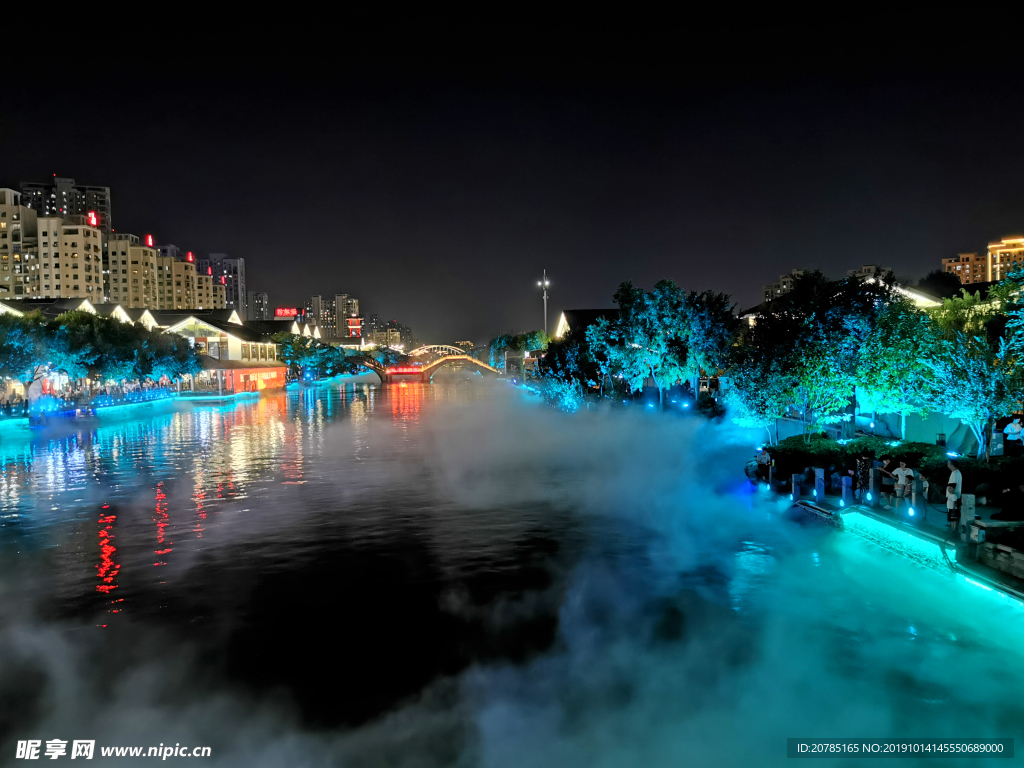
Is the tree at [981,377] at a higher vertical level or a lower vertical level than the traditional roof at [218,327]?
lower

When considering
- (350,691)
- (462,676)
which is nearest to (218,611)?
(350,691)

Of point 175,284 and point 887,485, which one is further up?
point 175,284

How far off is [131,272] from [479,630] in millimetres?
177625

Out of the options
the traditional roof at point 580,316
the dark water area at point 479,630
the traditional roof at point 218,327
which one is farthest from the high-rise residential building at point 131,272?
the dark water area at point 479,630

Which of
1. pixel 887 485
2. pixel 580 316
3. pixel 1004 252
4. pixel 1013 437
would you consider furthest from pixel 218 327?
pixel 1004 252

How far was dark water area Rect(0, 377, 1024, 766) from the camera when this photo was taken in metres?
10.2

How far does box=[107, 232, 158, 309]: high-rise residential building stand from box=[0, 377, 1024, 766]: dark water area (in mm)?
158491

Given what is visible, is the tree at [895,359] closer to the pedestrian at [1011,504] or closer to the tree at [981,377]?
the tree at [981,377]

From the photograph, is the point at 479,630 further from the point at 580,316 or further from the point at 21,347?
the point at 580,316

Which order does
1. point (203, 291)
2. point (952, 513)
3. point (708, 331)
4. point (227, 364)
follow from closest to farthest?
point (952, 513) < point (708, 331) < point (227, 364) < point (203, 291)

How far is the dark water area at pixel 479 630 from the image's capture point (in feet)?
33.6

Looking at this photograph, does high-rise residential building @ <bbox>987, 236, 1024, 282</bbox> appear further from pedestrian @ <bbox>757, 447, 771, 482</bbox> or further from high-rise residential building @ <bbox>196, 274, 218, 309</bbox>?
high-rise residential building @ <bbox>196, 274, 218, 309</bbox>

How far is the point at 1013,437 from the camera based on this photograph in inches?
773

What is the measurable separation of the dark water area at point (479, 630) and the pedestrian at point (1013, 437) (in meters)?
6.06
